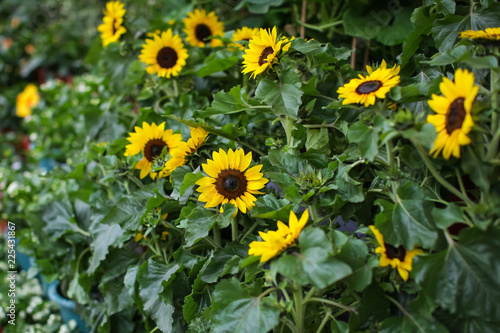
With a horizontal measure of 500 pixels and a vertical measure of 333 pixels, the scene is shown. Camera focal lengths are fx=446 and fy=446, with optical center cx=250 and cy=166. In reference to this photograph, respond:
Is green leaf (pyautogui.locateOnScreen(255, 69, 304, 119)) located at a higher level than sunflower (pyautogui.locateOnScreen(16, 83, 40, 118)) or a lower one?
higher

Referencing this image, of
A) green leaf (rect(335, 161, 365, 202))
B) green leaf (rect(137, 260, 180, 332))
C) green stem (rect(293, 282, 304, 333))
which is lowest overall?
green leaf (rect(137, 260, 180, 332))

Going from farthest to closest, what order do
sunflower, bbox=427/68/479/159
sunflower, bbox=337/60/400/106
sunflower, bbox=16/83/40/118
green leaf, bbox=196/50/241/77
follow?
sunflower, bbox=16/83/40/118, green leaf, bbox=196/50/241/77, sunflower, bbox=337/60/400/106, sunflower, bbox=427/68/479/159

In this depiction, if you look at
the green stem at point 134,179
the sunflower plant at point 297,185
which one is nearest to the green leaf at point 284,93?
the sunflower plant at point 297,185

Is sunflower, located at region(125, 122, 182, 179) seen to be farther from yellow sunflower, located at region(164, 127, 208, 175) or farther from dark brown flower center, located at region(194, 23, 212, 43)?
dark brown flower center, located at region(194, 23, 212, 43)

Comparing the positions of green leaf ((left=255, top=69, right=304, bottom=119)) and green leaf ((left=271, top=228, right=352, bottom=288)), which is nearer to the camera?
green leaf ((left=271, top=228, right=352, bottom=288))

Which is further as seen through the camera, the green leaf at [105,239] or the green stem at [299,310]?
the green leaf at [105,239]

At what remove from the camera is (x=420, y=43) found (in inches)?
34.1

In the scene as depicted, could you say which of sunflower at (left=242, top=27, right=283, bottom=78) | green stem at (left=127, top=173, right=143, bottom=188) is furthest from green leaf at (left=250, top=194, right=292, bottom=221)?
green stem at (left=127, top=173, right=143, bottom=188)

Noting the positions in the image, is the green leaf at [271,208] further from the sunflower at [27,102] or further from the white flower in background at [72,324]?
the sunflower at [27,102]

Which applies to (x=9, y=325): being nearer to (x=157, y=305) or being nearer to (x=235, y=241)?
(x=157, y=305)

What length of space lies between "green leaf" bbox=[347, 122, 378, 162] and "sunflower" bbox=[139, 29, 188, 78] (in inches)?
A: 21.2

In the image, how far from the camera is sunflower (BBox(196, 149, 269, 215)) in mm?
713

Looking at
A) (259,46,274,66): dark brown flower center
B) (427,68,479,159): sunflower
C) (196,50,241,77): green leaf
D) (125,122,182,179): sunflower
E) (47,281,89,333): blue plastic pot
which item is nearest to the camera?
(427,68,479,159): sunflower

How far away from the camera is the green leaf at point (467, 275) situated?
1.73 ft
